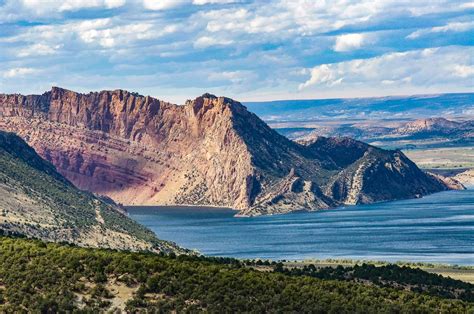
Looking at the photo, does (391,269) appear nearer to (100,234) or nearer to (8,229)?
(8,229)

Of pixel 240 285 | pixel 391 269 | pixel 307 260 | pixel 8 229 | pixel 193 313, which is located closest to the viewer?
pixel 193 313

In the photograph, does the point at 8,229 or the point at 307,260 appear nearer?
the point at 8,229

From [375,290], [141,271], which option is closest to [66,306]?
[141,271]

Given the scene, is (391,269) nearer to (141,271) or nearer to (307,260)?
(141,271)

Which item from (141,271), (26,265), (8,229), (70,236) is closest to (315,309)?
(141,271)

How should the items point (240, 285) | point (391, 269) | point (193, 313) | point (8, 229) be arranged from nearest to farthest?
point (193, 313) → point (240, 285) → point (391, 269) → point (8, 229)

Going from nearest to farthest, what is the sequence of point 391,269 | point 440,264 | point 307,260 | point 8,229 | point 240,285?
point 240,285 < point 391,269 < point 8,229 < point 440,264 < point 307,260
